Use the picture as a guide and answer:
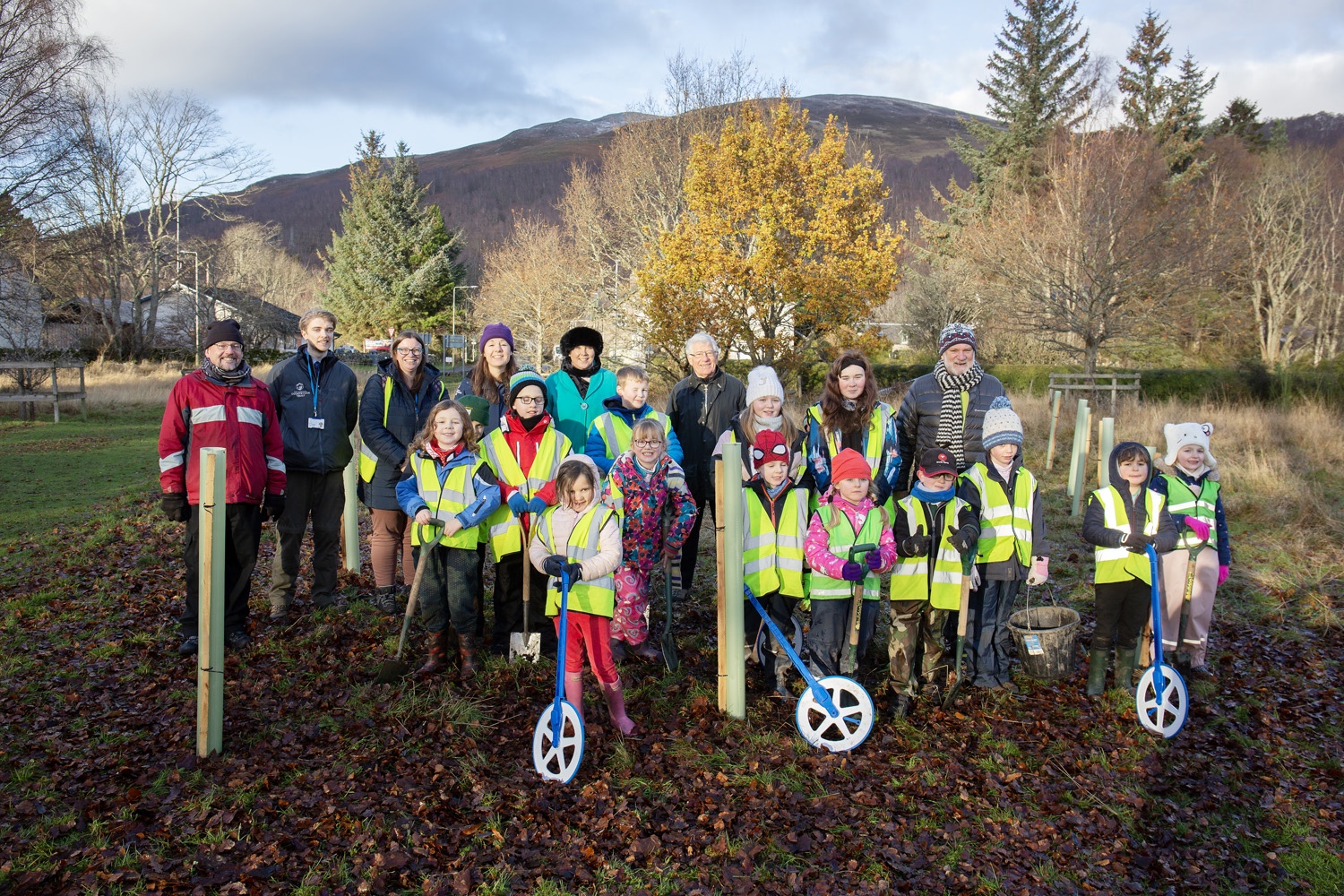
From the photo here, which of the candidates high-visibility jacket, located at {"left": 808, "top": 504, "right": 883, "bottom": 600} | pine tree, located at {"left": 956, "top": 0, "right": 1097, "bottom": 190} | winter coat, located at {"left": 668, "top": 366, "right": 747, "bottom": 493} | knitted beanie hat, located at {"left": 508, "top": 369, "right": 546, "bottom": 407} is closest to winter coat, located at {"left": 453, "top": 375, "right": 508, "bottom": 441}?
knitted beanie hat, located at {"left": 508, "top": 369, "right": 546, "bottom": 407}

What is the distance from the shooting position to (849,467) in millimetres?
4645

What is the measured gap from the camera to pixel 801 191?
19.9 meters

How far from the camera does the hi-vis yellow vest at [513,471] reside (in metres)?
5.18

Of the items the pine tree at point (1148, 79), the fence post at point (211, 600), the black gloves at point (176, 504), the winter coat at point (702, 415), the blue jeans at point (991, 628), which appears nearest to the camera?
the fence post at point (211, 600)

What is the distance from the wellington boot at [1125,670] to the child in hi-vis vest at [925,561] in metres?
1.17

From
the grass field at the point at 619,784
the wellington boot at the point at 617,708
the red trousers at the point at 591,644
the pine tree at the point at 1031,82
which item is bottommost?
the grass field at the point at 619,784

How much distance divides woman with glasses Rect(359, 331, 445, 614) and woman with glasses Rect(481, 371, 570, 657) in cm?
90

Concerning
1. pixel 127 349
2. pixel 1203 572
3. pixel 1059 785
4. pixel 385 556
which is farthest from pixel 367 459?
pixel 127 349

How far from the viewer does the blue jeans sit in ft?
16.4

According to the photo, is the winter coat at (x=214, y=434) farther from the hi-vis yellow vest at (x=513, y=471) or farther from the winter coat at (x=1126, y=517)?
the winter coat at (x=1126, y=517)

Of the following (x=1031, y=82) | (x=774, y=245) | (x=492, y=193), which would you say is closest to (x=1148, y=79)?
(x=1031, y=82)

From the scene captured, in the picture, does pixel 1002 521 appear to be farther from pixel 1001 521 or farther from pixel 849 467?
pixel 849 467

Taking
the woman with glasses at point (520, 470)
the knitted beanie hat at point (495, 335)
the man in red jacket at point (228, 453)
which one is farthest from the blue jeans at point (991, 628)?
the man in red jacket at point (228, 453)

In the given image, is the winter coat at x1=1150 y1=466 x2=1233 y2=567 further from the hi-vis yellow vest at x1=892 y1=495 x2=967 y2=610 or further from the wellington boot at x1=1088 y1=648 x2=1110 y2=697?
the hi-vis yellow vest at x1=892 y1=495 x2=967 y2=610
